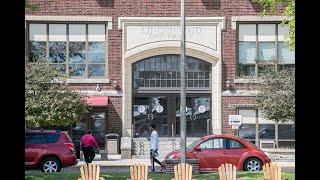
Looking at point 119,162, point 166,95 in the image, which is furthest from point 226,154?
point 166,95

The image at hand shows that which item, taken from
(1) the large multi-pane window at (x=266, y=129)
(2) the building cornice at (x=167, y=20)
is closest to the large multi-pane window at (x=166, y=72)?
(2) the building cornice at (x=167, y=20)

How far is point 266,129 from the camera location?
118 feet

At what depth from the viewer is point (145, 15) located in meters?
36.2

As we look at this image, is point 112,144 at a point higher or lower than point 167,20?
lower

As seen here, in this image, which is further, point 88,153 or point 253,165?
point 88,153

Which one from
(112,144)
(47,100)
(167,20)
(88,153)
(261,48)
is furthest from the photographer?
(261,48)

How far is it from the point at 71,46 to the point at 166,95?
5991 millimetres

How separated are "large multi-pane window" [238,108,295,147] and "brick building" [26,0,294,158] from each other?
6cm

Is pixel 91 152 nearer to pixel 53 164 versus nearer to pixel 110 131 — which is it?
pixel 53 164

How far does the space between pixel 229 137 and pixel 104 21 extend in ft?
50.4

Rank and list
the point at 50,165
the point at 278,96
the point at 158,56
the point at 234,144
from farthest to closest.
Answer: the point at 158,56 < the point at 278,96 < the point at 234,144 < the point at 50,165

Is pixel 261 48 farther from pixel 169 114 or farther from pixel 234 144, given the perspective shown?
pixel 234 144

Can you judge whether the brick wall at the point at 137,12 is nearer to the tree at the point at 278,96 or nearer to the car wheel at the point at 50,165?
the tree at the point at 278,96
